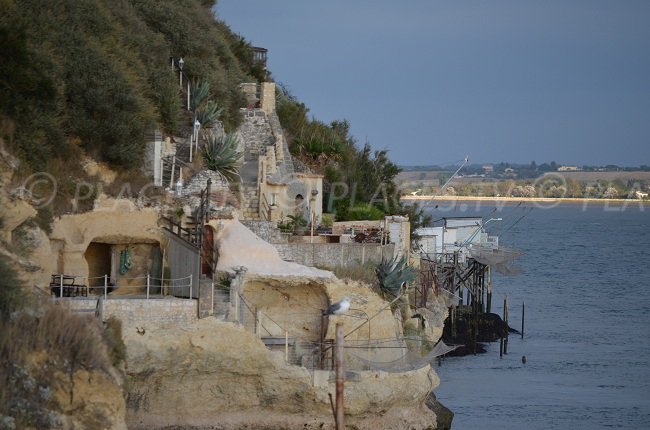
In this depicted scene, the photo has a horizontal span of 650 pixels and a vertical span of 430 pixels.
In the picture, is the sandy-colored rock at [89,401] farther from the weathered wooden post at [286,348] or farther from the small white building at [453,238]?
the small white building at [453,238]

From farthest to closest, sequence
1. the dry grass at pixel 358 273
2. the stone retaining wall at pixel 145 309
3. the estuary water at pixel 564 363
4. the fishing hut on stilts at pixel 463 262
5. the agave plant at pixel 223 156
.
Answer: the fishing hut on stilts at pixel 463 262
the estuary water at pixel 564 363
the agave plant at pixel 223 156
the dry grass at pixel 358 273
the stone retaining wall at pixel 145 309

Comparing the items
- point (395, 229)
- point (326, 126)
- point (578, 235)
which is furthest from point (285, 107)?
point (578, 235)

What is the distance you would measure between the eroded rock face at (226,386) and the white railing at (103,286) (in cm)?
146

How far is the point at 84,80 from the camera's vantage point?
38.0 m

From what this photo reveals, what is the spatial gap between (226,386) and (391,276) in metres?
7.19

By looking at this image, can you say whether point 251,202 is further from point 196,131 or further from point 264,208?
point 196,131

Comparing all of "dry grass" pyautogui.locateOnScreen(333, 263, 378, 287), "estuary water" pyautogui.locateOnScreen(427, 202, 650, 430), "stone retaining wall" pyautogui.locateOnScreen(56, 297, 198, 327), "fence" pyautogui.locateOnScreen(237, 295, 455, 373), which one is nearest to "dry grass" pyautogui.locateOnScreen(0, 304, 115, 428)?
"stone retaining wall" pyautogui.locateOnScreen(56, 297, 198, 327)

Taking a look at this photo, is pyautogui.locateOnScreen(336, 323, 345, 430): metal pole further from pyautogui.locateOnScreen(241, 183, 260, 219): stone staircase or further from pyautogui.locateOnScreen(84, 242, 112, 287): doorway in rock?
pyautogui.locateOnScreen(241, 183, 260, 219): stone staircase

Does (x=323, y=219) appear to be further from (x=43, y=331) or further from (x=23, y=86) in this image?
(x=43, y=331)

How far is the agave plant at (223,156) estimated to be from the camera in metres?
42.1

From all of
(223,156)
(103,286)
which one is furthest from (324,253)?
(103,286)

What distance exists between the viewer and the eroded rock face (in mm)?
32406

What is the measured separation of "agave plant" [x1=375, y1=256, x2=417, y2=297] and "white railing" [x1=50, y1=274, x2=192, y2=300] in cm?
651

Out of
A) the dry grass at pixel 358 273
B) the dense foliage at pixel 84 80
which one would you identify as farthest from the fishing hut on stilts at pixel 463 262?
the dry grass at pixel 358 273
